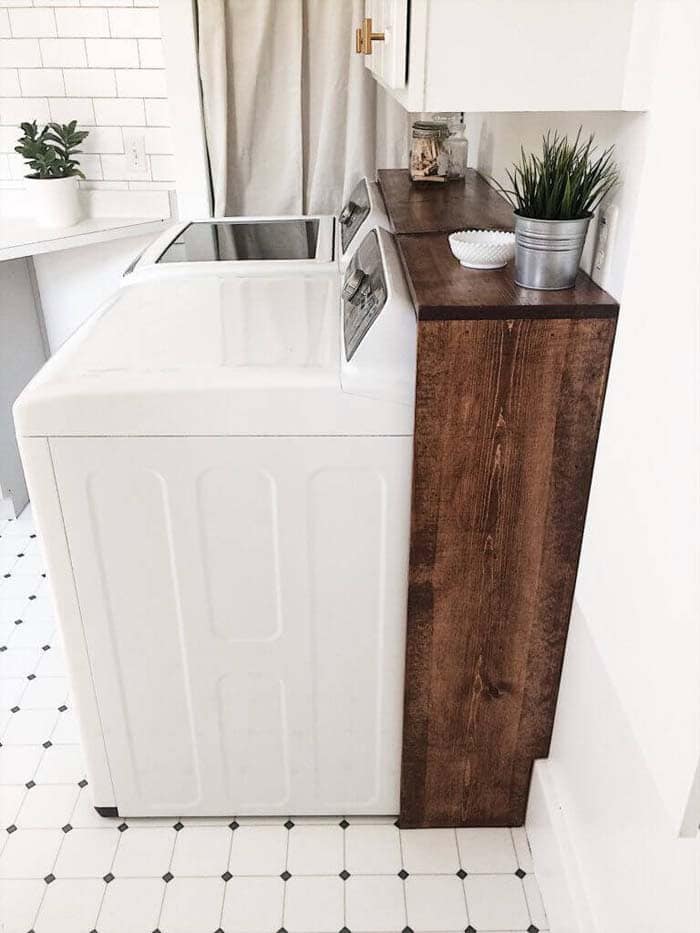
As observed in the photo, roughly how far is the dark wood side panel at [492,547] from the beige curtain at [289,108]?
1600 mm

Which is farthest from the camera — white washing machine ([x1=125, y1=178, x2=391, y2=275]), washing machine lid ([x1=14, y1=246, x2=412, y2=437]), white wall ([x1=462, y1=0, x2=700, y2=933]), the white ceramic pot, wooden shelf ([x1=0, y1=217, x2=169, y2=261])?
the white ceramic pot

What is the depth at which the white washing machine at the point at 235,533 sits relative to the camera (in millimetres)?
1366

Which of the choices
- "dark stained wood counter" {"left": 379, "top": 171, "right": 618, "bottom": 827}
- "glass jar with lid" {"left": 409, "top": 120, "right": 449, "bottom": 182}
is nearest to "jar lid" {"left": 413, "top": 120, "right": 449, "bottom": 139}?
"glass jar with lid" {"left": 409, "top": 120, "right": 449, "bottom": 182}

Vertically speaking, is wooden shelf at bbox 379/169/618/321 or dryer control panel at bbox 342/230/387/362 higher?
wooden shelf at bbox 379/169/618/321

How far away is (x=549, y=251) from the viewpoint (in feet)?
4.20

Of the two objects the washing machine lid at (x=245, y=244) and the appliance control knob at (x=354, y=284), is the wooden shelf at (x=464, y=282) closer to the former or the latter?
the appliance control knob at (x=354, y=284)

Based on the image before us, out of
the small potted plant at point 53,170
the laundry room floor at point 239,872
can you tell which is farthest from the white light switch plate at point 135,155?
the laundry room floor at point 239,872

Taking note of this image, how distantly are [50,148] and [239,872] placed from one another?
2325 millimetres

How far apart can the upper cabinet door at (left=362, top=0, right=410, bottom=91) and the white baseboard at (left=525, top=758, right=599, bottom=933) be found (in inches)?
53.2

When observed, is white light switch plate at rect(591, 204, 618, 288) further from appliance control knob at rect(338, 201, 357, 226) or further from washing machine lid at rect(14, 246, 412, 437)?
appliance control knob at rect(338, 201, 357, 226)

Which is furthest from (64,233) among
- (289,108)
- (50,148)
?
(289,108)

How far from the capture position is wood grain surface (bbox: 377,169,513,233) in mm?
1739

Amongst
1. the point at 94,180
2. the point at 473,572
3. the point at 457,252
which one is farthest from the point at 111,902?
the point at 94,180

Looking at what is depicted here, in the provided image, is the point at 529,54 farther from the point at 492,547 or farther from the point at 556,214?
the point at 492,547
